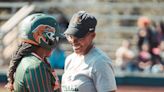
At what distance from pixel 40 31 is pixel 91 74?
2.53 feet

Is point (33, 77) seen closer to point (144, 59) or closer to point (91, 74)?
point (91, 74)

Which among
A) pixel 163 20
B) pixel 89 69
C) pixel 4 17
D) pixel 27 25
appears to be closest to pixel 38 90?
pixel 27 25

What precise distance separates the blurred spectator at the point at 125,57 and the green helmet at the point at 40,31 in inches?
369

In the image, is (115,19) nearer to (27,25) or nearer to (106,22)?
(106,22)

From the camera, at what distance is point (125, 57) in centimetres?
1333

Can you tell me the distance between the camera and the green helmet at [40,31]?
3906 millimetres

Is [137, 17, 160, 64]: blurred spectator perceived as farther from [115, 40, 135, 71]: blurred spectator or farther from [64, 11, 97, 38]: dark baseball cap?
[64, 11, 97, 38]: dark baseball cap

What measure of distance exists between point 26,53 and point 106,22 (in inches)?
485

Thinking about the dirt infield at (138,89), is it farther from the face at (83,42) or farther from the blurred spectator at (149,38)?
the face at (83,42)

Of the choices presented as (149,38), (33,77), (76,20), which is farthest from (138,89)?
(33,77)

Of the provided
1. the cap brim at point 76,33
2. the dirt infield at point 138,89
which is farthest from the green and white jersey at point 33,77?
the dirt infield at point 138,89

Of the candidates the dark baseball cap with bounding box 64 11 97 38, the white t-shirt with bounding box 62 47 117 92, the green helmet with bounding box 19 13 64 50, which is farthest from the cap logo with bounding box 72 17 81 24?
the green helmet with bounding box 19 13 64 50

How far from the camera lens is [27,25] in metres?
3.94

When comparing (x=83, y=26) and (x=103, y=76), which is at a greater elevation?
(x=83, y=26)
